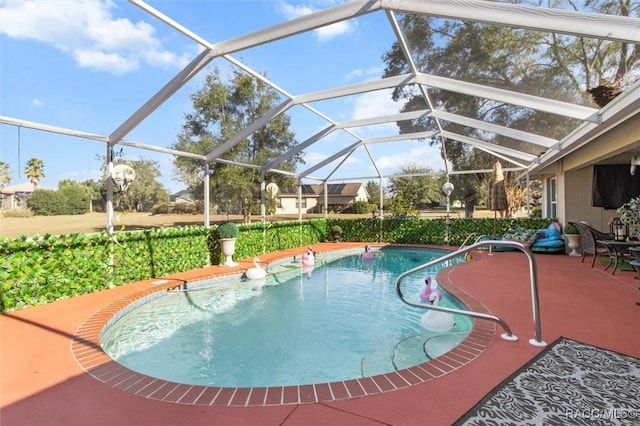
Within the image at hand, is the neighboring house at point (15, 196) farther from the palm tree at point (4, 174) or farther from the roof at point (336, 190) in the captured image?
the roof at point (336, 190)

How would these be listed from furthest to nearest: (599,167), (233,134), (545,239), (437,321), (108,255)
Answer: (233,134) < (545,239) < (599,167) < (108,255) < (437,321)

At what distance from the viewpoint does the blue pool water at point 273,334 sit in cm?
401

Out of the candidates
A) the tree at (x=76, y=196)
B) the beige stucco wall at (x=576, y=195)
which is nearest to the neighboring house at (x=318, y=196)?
the tree at (x=76, y=196)

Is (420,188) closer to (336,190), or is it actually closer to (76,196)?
(336,190)

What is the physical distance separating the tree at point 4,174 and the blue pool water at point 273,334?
3.14 m

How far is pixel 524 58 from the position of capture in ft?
17.0

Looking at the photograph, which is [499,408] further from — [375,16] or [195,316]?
[375,16]

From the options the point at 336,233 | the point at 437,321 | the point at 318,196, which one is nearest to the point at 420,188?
the point at 318,196

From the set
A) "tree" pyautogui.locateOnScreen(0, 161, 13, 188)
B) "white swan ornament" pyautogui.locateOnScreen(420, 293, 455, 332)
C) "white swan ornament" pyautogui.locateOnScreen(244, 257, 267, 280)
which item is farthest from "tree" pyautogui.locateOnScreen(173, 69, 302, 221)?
"white swan ornament" pyautogui.locateOnScreen(420, 293, 455, 332)

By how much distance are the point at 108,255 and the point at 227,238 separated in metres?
3.01

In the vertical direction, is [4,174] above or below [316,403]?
above

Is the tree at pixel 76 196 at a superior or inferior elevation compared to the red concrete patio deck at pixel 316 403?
superior

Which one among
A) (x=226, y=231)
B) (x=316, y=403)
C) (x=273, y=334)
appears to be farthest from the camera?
(x=226, y=231)

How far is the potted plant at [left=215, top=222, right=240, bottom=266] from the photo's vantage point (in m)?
9.19
